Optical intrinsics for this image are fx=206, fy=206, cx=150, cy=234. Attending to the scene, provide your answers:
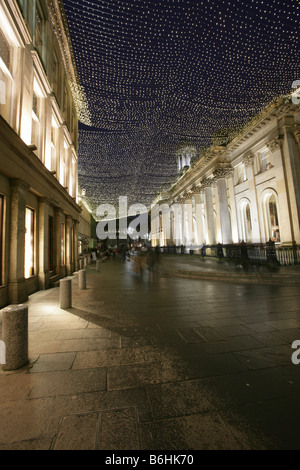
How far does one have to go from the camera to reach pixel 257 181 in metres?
20.3

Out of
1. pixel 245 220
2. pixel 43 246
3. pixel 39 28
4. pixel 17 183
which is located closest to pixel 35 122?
pixel 17 183

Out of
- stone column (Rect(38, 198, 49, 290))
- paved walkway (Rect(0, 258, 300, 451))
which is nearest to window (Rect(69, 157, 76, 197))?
stone column (Rect(38, 198, 49, 290))

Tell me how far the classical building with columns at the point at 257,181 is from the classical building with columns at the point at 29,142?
1660cm

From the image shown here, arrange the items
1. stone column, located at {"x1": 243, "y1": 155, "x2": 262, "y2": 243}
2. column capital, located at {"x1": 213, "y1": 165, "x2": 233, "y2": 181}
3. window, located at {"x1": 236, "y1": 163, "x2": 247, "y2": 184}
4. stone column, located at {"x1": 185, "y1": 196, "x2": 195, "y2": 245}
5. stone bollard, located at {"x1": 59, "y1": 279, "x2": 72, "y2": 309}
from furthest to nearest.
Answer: stone column, located at {"x1": 185, "y1": 196, "x2": 195, "y2": 245} → column capital, located at {"x1": 213, "y1": 165, "x2": 233, "y2": 181} → window, located at {"x1": 236, "y1": 163, "x2": 247, "y2": 184} → stone column, located at {"x1": 243, "y1": 155, "x2": 262, "y2": 243} → stone bollard, located at {"x1": 59, "y1": 279, "x2": 72, "y2": 309}

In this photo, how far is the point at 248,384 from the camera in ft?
8.46

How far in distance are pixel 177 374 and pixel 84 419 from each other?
4.25 ft

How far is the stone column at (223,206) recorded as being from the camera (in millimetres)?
23500

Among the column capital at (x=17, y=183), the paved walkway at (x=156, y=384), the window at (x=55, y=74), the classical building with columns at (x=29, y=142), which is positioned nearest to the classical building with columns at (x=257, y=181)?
the paved walkway at (x=156, y=384)

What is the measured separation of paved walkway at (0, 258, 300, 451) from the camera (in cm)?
185

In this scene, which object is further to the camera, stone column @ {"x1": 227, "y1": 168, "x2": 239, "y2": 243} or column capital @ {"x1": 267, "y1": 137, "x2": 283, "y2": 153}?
stone column @ {"x1": 227, "y1": 168, "x2": 239, "y2": 243}

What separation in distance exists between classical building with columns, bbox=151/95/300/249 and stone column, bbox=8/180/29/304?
694 inches

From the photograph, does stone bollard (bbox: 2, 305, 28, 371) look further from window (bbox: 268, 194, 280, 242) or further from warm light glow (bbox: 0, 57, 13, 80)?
window (bbox: 268, 194, 280, 242)

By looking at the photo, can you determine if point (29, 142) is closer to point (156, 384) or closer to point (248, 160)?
point (156, 384)

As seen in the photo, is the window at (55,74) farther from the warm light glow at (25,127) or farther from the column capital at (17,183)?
the column capital at (17,183)
